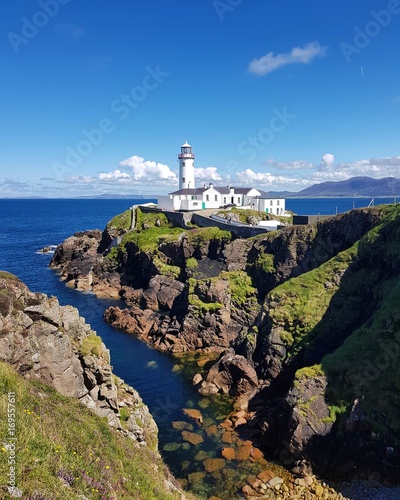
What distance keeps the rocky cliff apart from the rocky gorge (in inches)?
501

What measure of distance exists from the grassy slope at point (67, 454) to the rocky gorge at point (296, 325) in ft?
49.5

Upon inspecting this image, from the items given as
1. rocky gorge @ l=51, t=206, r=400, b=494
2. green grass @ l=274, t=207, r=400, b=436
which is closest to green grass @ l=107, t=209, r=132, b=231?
rocky gorge @ l=51, t=206, r=400, b=494

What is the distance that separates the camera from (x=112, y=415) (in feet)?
76.7

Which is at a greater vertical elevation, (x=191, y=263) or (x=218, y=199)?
(x=218, y=199)

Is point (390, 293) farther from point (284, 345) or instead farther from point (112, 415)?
point (112, 415)

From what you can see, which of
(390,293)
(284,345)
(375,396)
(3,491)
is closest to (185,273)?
(284,345)

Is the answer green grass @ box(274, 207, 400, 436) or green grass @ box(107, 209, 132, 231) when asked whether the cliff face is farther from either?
green grass @ box(107, 209, 132, 231)

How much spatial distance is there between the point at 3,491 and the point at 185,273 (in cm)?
6043

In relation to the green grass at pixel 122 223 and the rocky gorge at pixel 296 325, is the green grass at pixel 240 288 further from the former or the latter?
the green grass at pixel 122 223

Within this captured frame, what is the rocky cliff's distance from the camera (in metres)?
21.5

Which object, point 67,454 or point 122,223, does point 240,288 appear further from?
→ point 122,223

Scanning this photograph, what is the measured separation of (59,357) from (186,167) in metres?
95.0

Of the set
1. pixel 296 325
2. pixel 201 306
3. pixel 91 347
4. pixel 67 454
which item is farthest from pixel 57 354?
pixel 201 306

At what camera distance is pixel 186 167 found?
113000 millimetres
